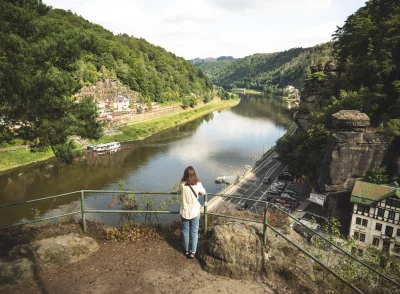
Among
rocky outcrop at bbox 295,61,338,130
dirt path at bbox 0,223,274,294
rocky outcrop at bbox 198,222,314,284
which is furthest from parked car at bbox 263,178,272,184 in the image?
dirt path at bbox 0,223,274,294

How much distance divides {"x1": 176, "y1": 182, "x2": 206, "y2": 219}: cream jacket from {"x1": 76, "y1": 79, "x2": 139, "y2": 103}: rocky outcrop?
226 feet

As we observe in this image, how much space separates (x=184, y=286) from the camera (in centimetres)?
496

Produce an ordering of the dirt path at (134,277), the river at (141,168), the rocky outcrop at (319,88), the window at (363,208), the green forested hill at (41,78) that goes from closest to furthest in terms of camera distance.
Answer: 1. the dirt path at (134,277)
2. the green forested hill at (41,78)
3. the window at (363,208)
4. the river at (141,168)
5. the rocky outcrop at (319,88)

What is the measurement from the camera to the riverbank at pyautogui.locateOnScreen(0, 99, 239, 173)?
124ft

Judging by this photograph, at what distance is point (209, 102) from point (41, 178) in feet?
263

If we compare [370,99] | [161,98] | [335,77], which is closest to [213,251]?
[370,99]

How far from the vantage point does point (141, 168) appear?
39031 mm

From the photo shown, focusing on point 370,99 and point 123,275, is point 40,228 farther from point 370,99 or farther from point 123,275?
point 370,99

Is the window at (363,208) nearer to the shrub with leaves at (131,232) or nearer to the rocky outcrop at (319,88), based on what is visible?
the rocky outcrop at (319,88)

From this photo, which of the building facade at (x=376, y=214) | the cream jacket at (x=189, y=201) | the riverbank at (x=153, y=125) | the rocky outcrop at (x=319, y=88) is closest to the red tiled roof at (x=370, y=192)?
the building facade at (x=376, y=214)

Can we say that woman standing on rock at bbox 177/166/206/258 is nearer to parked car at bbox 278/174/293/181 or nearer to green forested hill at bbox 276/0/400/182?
green forested hill at bbox 276/0/400/182

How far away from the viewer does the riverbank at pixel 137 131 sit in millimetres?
37750

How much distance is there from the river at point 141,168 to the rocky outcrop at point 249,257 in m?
14.2

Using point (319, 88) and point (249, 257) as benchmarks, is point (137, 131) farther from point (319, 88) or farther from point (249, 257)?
point (249, 257)
